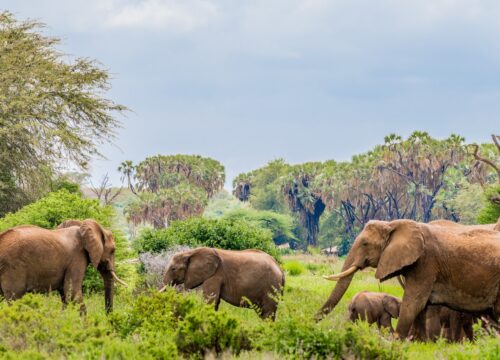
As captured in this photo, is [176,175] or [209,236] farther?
[176,175]

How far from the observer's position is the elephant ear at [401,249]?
12055mm

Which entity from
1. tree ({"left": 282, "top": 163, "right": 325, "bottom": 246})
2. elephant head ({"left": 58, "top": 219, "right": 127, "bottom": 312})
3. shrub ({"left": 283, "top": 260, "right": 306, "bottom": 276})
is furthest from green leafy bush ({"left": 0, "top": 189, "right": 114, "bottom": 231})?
tree ({"left": 282, "top": 163, "right": 325, "bottom": 246})

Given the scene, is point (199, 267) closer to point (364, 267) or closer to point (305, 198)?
point (364, 267)

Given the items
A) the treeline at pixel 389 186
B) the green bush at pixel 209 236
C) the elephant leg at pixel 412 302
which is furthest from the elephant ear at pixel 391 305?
the treeline at pixel 389 186

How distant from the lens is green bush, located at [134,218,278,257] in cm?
2173

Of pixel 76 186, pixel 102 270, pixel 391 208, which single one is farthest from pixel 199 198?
pixel 102 270

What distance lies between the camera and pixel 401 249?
1208 centimetres

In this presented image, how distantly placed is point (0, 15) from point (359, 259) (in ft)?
103

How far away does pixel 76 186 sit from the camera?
3988 cm

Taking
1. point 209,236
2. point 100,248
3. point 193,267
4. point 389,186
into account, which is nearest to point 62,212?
point 209,236

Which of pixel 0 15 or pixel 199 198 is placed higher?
pixel 0 15

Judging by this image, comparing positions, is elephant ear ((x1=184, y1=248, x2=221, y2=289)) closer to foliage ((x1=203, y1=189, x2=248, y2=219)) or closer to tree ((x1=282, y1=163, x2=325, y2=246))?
tree ((x1=282, y1=163, x2=325, y2=246))

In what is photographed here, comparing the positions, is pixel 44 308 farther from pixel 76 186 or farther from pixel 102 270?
pixel 76 186

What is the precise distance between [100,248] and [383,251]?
5.26 m
